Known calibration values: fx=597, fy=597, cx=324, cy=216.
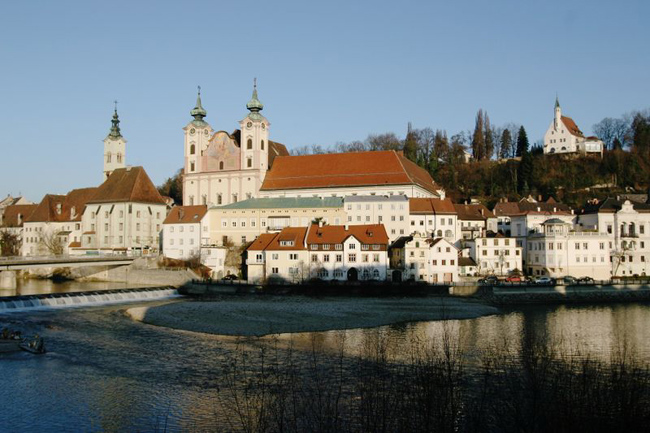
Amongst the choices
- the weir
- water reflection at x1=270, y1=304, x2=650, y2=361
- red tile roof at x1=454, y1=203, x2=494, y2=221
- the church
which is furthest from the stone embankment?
the weir

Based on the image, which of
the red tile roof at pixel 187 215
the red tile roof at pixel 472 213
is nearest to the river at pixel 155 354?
the red tile roof at pixel 187 215

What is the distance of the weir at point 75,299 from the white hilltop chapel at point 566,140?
78.8 metres

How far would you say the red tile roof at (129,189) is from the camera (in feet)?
253

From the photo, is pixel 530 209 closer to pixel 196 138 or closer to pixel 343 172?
pixel 343 172

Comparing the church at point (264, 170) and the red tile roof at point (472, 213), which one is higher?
the church at point (264, 170)

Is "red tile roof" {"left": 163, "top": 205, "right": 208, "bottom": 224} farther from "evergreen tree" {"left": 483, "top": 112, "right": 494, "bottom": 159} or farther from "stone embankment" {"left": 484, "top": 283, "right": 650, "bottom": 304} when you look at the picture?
"evergreen tree" {"left": 483, "top": 112, "right": 494, "bottom": 159}

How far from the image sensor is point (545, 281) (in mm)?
53781

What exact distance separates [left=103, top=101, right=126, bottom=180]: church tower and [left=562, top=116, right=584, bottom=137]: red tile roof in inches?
2996

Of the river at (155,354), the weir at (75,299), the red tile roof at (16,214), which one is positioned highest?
the red tile roof at (16,214)

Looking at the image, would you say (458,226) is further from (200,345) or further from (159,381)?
(159,381)

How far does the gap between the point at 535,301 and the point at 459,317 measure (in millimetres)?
13459

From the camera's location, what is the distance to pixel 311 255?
55.1 m

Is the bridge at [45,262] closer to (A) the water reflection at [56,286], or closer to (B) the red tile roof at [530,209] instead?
(A) the water reflection at [56,286]

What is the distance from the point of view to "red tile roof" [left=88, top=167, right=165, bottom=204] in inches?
3036
